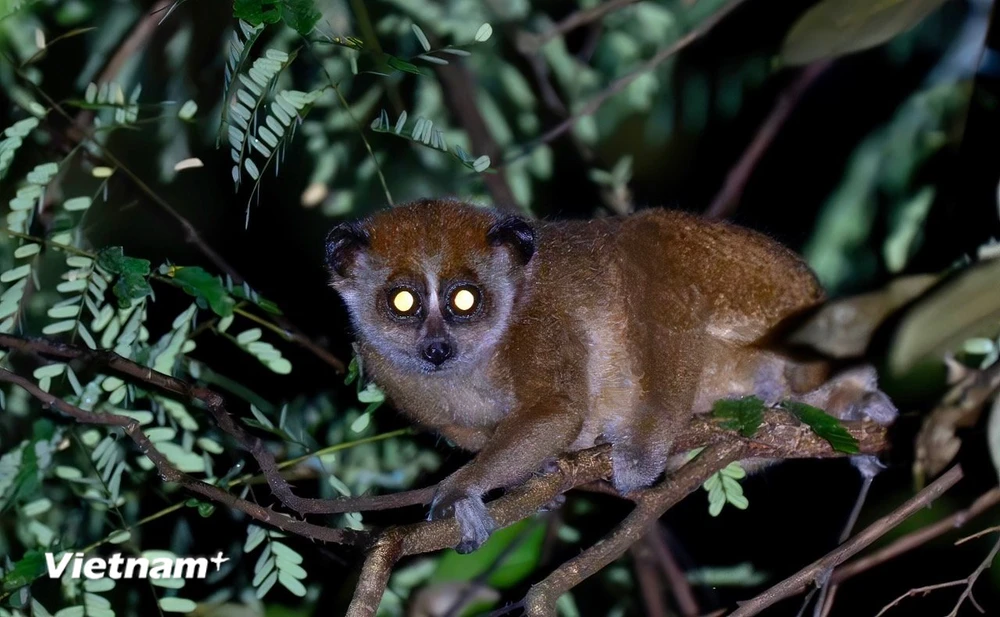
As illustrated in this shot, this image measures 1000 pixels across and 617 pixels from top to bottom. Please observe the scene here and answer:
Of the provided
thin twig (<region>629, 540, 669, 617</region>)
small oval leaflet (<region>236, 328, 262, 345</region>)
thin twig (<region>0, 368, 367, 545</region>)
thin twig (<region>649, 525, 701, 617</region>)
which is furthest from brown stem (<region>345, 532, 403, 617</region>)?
thin twig (<region>649, 525, 701, 617</region>)

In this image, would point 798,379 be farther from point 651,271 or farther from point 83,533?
point 83,533

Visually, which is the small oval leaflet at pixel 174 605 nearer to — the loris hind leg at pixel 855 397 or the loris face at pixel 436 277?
the loris face at pixel 436 277

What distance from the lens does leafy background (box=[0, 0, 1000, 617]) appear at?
3998 mm

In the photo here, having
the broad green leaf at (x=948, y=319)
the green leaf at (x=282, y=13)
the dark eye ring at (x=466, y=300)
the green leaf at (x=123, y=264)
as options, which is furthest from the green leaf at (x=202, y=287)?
the broad green leaf at (x=948, y=319)

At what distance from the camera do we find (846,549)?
3311 millimetres

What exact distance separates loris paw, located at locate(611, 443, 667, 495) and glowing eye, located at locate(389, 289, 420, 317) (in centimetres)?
107

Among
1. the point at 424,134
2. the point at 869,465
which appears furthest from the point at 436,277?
the point at 869,465

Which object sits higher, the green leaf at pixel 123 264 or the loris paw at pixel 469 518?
the green leaf at pixel 123 264

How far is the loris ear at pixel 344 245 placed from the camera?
14.0 ft

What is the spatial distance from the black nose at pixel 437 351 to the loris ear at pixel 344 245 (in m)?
0.57

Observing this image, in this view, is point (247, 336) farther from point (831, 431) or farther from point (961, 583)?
point (961, 583)

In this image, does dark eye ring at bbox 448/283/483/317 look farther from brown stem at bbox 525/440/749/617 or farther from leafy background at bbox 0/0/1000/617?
brown stem at bbox 525/440/749/617

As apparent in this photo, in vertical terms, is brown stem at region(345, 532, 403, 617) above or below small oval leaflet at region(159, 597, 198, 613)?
above

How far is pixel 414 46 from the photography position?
6648mm
